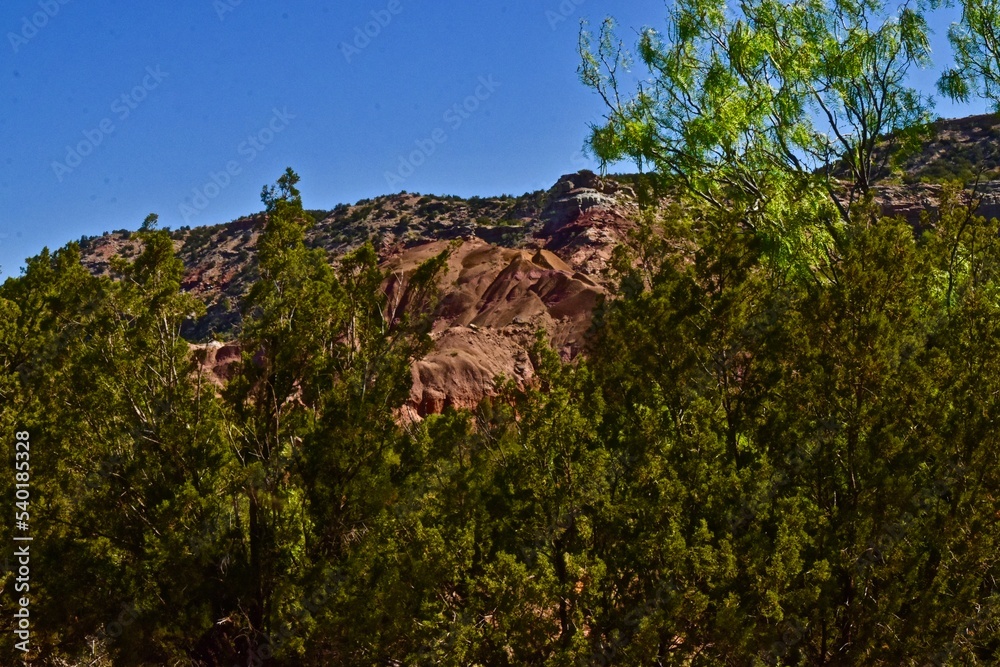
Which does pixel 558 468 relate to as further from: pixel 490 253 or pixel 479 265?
pixel 490 253

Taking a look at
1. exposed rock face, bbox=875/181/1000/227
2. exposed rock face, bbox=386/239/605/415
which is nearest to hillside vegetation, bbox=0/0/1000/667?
exposed rock face, bbox=386/239/605/415

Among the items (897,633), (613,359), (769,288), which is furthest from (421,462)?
(897,633)

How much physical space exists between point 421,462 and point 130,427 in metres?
3.53

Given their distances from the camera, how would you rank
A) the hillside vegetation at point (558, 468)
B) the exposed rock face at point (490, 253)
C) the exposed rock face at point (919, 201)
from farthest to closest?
the exposed rock face at point (919, 201), the exposed rock face at point (490, 253), the hillside vegetation at point (558, 468)

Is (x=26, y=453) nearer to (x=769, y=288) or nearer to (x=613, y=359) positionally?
(x=613, y=359)

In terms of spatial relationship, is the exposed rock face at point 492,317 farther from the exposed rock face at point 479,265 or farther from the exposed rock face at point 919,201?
the exposed rock face at point 919,201

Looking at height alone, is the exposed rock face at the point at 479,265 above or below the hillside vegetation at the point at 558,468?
above

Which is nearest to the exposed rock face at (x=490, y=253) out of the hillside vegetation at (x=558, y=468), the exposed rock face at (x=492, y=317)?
the exposed rock face at (x=492, y=317)

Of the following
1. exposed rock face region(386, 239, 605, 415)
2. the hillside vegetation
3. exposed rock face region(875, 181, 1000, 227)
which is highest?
exposed rock face region(875, 181, 1000, 227)

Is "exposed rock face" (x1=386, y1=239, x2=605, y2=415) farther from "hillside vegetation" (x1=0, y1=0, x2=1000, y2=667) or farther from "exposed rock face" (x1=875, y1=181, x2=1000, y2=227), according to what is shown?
"exposed rock face" (x1=875, y1=181, x2=1000, y2=227)

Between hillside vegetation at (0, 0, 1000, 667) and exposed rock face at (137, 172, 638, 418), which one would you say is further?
exposed rock face at (137, 172, 638, 418)

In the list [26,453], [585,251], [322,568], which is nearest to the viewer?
[322,568]

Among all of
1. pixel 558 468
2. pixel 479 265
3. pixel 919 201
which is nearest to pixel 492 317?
pixel 479 265

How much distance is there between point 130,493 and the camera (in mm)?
11547
